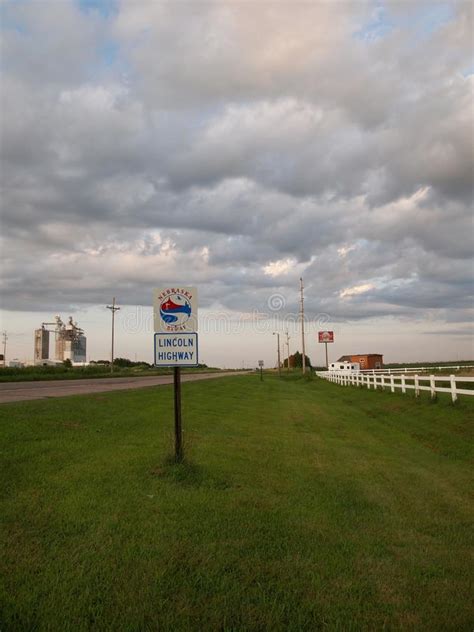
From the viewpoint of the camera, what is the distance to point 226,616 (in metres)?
3.91

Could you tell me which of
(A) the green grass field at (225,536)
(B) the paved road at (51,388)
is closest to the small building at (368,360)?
(B) the paved road at (51,388)

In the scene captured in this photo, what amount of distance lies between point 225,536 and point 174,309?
429 centimetres

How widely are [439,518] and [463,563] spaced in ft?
4.95

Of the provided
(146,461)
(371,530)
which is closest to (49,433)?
(146,461)

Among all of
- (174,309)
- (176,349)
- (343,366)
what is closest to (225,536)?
(176,349)

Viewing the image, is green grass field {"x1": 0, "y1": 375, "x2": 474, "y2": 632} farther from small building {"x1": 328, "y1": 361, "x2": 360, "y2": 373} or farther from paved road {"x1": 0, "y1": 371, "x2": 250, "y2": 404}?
small building {"x1": 328, "y1": 361, "x2": 360, "y2": 373}

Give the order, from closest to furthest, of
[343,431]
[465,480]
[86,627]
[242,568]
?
[86,627], [242,568], [465,480], [343,431]

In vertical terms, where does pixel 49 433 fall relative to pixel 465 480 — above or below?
above

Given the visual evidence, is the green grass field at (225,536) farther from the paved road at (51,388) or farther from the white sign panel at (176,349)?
the paved road at (51,388)

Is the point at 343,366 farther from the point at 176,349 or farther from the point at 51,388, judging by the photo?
the point at 176,349

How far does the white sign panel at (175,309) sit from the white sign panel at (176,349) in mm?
98

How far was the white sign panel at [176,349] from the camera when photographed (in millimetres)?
8906

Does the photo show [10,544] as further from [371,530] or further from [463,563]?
[463,563]

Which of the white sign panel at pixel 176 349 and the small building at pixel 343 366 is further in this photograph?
the small building at pixel 343 366
